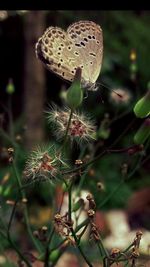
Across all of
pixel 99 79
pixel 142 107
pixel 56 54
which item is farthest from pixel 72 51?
pixel 99 79

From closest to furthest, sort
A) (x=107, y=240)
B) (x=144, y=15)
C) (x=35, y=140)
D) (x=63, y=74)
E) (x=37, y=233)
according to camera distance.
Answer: (x=63, y=74)
(x=37, y=233)
(x=107, y=240)
(x=35, y=140)
(x=144, y=15)

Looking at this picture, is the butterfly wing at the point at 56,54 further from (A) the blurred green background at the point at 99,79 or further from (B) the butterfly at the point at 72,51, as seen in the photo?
(A) the blurred green background at the point at 99,79

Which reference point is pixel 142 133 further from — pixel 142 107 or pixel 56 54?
pixel 56 54

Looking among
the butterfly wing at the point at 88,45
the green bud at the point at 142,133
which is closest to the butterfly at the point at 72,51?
the butterfly wing at the point at 88,45

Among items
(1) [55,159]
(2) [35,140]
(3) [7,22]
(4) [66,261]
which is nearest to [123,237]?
(4) [66,261]

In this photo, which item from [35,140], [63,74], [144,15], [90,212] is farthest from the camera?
[144,15]

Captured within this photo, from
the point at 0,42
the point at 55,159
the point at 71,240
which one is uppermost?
the point at 55,159

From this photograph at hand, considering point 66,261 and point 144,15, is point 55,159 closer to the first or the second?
point 66,261

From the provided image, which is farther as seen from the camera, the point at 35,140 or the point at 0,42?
the point at 0,42
